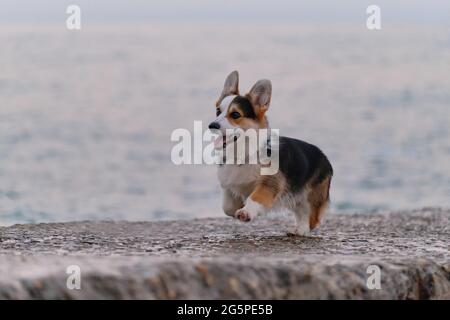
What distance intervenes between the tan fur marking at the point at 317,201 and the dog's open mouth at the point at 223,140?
1.79 feet

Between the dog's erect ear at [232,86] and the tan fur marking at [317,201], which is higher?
the dog's erect ear at [232,86]

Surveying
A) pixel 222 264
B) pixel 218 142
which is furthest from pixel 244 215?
pixel 222 264

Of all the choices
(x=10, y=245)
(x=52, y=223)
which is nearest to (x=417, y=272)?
(x=10, y=245)

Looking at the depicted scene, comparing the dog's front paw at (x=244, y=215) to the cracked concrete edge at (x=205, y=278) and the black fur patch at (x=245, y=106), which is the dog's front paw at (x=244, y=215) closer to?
the black fur patch at (x=245, y=106)

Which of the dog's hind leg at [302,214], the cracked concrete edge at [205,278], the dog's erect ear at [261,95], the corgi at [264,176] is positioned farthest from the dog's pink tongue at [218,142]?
the cracked concrete edge at [205,278]

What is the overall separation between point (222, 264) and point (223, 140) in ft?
4.36

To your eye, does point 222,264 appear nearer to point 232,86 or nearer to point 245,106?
point 245,106


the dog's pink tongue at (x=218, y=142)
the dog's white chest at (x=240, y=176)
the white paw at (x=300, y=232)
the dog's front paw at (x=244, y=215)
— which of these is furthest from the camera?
the white paw at (x=300, y=232)

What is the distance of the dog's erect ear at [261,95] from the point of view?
3.88 metres

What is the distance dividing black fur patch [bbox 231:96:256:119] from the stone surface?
54 cm

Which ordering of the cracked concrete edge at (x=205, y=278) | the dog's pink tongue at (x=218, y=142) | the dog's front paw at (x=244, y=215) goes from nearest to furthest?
1. the cracked concrete edge at (x=205, y=278)
2. the dog's front paw at (x=244, y=215)
3. the dog's pink tongue at (x=218, y=142)

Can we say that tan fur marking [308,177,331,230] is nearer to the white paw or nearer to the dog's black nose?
the white paw
